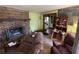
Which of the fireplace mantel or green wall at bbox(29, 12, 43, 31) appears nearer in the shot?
the fireplace mantel

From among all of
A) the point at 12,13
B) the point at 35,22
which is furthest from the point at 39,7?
the point at 12,13

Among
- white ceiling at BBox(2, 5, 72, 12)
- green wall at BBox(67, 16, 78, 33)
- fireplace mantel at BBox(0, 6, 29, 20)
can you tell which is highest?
white ceiling at BBox(2, 5, 72, 12)

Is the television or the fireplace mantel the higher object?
the fireplace mantel

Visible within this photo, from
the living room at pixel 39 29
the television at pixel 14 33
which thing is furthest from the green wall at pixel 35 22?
the television at pixel 14 33

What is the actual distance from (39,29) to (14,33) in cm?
37

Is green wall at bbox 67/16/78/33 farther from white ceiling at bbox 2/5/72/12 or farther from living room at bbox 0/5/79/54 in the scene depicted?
white ceiling at bbox 2/5/72/12

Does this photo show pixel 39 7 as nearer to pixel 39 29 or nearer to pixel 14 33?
pixel 39 29

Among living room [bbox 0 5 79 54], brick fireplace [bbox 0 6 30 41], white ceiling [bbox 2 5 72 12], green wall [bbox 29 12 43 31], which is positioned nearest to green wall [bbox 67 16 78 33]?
living room [bbox 0 5 79 54]

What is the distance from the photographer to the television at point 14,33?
1.29 m

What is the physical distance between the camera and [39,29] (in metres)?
1.37

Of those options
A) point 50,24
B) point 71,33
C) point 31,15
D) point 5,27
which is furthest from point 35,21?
point 71,33

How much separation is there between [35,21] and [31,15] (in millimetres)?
106

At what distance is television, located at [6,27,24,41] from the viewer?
51.0 inches

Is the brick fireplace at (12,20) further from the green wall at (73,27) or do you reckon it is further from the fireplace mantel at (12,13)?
the green wall at (73,27)
